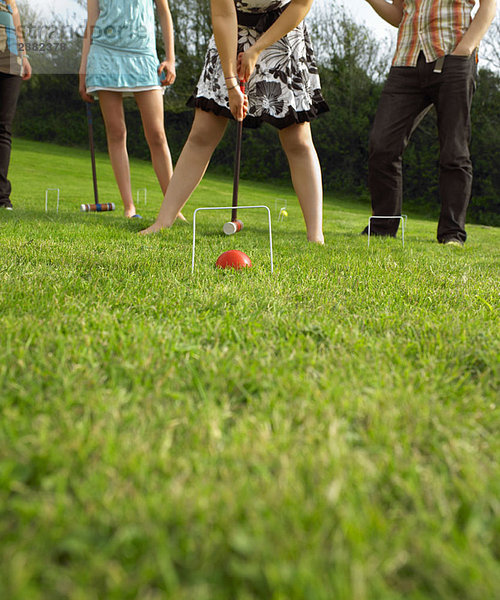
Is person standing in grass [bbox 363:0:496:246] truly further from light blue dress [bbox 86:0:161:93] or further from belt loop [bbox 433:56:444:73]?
light blue dress [bbox 86:0:161:93]

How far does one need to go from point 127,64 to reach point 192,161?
47.1 inches

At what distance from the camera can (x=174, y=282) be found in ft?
6.50

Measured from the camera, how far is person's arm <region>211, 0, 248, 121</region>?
292 cm

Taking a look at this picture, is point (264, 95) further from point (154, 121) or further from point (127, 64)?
point (127, 64)

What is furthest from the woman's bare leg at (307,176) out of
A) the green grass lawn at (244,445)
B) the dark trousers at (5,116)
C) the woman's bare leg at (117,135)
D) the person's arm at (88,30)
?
the dark trousers at (5,116)

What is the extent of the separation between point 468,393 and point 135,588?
0.85 metres

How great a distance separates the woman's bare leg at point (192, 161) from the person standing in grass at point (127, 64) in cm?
60

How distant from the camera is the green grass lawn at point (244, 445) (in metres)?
0.64

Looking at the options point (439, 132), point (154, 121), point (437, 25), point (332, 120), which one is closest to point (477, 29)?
point (437, 25)

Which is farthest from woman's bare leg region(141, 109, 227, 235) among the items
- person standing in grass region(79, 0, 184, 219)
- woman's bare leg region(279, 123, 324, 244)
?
person standing in grass region(79, 0, 184, 219)

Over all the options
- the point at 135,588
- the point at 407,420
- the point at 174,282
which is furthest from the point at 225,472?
the point at 174,282

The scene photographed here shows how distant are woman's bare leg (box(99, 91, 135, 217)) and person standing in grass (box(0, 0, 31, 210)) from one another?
0.84 m

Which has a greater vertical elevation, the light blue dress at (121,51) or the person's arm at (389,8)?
the person's arm at (389,8)

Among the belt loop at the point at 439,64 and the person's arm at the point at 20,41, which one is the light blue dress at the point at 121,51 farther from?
the belt loop at the point at 439,64
